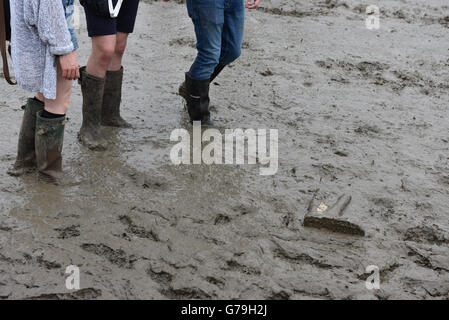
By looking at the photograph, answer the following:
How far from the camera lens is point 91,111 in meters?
4.38

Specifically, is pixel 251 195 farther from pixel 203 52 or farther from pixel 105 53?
pixel 105 53

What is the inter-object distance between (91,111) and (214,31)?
1.12m

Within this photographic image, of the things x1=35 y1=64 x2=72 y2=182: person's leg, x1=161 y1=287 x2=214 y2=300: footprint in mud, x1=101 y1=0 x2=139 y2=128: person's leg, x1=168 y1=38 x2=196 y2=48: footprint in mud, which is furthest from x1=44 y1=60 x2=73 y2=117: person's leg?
x1=168 y1=38 x2=196 y2=48: footprint in mud

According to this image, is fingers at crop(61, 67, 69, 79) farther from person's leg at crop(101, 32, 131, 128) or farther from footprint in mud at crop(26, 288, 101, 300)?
footprint in mud at crop(26, 288, 101, 300)

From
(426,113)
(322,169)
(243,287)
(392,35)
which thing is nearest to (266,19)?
(392,35)

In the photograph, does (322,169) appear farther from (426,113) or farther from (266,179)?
(426,113)

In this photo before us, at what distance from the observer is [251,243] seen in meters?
3.44

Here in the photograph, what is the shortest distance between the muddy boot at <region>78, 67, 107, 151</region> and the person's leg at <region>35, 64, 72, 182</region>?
49 centimetres

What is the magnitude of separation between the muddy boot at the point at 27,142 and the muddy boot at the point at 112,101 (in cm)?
83

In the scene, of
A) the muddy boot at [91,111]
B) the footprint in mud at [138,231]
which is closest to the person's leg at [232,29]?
the muddy boot at [91,111]

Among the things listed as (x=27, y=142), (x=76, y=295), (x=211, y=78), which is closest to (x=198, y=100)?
(x=211, y=78)

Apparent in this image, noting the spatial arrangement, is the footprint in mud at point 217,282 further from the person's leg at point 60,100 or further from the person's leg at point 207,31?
the person's leg at point 207,31

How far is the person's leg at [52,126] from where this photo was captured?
373 centimetres

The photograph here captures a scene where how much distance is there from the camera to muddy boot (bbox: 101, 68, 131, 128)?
15.2ft
